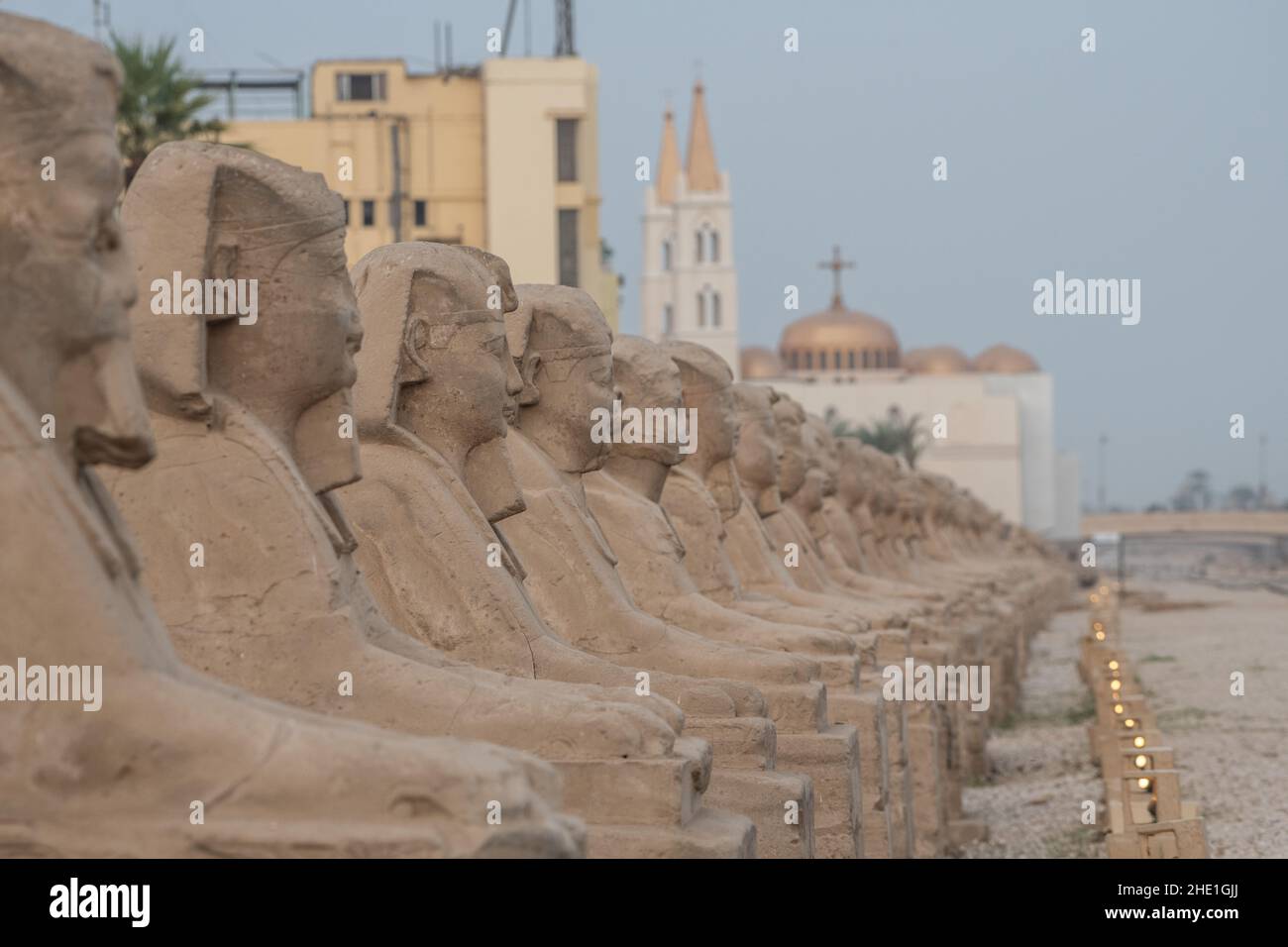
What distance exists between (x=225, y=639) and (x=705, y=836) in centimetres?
131

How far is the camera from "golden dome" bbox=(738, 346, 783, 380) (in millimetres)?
87562

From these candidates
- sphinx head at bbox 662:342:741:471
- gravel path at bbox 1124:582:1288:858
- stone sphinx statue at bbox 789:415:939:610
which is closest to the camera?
sphinx head at bbox 662:342:741:471

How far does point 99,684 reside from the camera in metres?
3.99

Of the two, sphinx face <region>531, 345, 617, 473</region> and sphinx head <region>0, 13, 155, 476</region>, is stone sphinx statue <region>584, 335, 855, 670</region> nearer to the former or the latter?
sphinx face <region>531, 345, 617, 473</region>

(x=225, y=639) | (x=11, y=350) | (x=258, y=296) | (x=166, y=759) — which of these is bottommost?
(x=166, y=759)

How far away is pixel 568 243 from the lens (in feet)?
125

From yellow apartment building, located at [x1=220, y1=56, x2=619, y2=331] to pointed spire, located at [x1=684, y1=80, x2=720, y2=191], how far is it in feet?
135

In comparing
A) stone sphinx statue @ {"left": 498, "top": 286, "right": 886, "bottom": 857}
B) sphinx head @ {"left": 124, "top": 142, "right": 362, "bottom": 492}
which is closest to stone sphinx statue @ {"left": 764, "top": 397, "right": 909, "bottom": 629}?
stone sphinx statue @ {"left": 498, "top": 286, "right": 886, "bottom": 857}

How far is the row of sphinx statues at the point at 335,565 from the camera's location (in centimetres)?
397

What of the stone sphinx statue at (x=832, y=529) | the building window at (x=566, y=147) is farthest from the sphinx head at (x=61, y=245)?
the building window at (x=566, y=147)

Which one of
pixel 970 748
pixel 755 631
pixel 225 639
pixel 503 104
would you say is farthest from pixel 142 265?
pixel 503 104

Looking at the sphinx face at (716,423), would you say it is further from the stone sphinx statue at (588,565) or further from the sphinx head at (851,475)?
the sphinx head at (851,475)

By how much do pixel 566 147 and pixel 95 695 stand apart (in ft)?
113
